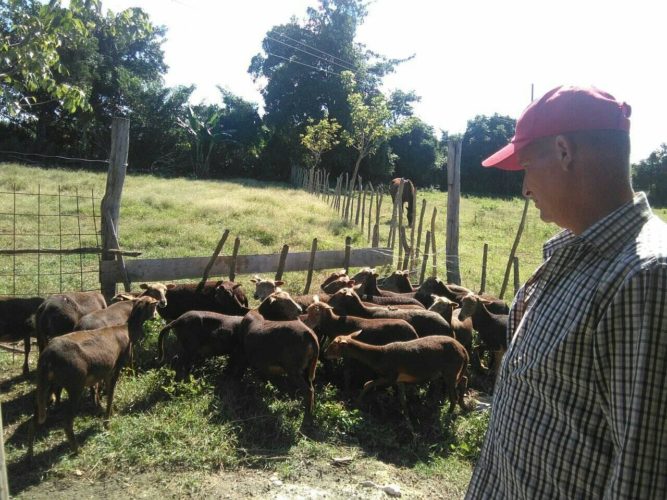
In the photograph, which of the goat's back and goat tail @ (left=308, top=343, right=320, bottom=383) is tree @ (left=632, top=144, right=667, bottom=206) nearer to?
goat tail @ (left=308, top=343, right=320, bottom=383)

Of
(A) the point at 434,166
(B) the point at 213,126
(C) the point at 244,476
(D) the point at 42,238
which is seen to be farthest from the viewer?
(A) the point at 434,166

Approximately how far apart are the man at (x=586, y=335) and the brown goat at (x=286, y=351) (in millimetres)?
4744

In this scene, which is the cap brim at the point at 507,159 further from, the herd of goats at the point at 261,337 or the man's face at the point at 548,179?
the herd of goats at the point at 261,337

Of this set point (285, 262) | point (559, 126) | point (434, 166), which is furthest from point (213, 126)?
point (559, 126)

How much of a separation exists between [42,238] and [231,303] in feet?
25.3

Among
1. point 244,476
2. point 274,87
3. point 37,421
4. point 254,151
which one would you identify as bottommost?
point 244,476

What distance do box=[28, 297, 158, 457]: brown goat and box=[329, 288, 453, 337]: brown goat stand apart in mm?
3233

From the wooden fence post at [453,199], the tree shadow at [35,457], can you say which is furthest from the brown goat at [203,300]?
the wooden fence post at [453,199]

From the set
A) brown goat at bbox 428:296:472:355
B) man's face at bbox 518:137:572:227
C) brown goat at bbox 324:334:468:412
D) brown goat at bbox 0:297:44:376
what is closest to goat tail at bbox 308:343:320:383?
brown goat at bbox 324:334:468:412

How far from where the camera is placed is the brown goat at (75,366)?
5.25m

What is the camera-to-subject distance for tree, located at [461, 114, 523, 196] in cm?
4706

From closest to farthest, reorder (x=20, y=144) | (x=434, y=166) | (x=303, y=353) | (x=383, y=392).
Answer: (x=303, y=353)
(x=383, y=392)
(x=20, y=144)
(x=434, y=166)

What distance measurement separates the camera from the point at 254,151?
46.1m

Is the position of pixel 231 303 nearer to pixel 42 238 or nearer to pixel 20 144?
pixel 42 238
